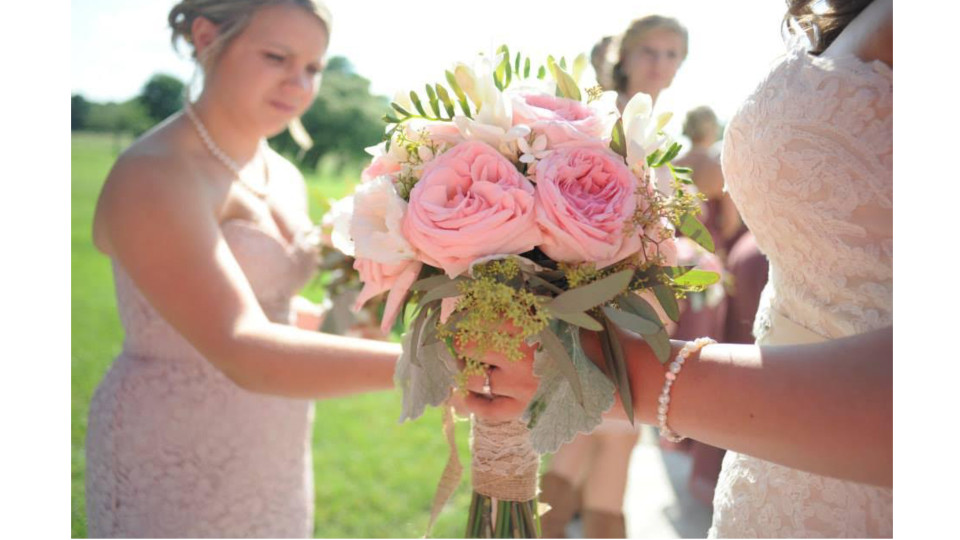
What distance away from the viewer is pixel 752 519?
1.62m

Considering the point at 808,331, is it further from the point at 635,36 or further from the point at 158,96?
the point at 158,96

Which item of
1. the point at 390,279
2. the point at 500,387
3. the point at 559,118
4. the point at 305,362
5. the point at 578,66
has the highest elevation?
the point at 578,66

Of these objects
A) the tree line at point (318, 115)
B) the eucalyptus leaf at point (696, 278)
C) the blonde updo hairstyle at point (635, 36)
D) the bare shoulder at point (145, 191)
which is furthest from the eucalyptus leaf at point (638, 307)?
the tree line at point (318, 115)

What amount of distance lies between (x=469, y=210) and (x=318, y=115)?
1199cm

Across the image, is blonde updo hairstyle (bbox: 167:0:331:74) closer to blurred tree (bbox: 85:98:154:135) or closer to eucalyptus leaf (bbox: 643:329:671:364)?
eucalyptus leaf (bbox: 643:329:671:364)

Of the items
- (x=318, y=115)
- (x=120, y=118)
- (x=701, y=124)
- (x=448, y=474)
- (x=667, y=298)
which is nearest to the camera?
(x=667, y=298)

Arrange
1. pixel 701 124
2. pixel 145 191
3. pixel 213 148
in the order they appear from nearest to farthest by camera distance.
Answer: pixel 145 191
pixel 213 148
pixel 701 124

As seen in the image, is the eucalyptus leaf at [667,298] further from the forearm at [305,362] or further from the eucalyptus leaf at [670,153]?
the forearm at [305,362]

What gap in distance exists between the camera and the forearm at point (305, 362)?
6.49ft

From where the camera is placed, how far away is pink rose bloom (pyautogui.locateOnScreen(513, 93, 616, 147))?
1.38 m

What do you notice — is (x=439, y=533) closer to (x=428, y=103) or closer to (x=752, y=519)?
(x=752, y=519)

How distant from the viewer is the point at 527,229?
1333mm

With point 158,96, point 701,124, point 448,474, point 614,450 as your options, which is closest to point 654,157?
point 448,474
